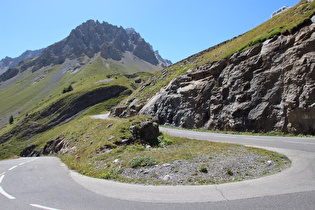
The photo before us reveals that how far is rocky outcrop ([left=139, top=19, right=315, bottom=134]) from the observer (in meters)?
18.2

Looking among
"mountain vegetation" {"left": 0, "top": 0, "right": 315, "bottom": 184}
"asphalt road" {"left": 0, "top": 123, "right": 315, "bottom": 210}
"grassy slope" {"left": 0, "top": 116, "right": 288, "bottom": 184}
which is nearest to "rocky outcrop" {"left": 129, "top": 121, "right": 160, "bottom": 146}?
"mountain vegetation" {"left": 0, "top": 0, "right": 315, "bottom": 184}

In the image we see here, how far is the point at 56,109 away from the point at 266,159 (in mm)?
111216

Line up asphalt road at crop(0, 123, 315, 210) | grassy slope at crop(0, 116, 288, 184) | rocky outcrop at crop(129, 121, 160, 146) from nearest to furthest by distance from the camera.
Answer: asphalt road at crop(0, 123, 315, 210) < grassy slope at crop(0, 116, 288, 184) < rocky outcrop at crop(129, 121, 160, 146)

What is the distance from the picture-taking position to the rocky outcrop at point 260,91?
18.2 metres

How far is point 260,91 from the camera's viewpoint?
2183 centimetres

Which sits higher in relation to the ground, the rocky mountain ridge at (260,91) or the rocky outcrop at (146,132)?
the rocky mountain ridge at (260,91)

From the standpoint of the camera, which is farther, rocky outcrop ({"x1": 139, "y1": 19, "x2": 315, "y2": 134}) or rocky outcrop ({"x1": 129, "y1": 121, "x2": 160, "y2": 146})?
rocky outcrop ({"x1": 139, "y1": 19, "x2": 315, "y2": 134})

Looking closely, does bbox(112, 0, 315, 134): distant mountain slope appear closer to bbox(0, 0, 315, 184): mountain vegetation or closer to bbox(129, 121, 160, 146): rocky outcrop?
bbox(0, 0, 315, 184): mountain vegetation

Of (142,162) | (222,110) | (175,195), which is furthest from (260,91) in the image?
(175,195)

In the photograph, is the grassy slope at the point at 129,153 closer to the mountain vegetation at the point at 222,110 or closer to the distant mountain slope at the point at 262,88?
the mountain vegetation at the point at 222,110

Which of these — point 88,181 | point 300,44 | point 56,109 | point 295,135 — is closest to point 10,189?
point 88,181

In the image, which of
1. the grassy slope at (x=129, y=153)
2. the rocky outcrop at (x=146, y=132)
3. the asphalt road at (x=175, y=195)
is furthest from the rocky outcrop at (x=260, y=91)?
the asphalt road at (x=175, y=195)

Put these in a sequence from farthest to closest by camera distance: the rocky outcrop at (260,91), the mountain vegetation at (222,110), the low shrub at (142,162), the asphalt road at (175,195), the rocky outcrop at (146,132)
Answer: the rocky outcrop at (260,91), the rocky outcrop at (146,132), the mountain vegetation at (222,110), the low shrub at (142,162), the asphalt road at (175,195)

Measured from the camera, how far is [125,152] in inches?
550
